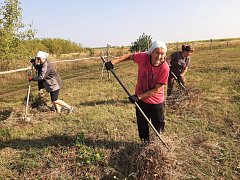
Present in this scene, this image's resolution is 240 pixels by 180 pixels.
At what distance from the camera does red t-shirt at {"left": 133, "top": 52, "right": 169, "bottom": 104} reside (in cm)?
364

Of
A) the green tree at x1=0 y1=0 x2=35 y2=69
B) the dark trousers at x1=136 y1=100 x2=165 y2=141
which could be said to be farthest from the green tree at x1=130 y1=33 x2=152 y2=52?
the dark trousers at x1=136 y1=100 x2=165 y2=141

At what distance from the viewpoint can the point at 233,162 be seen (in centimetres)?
441

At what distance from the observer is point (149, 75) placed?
3.72 m

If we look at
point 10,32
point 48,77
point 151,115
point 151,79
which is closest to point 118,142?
point 151,115

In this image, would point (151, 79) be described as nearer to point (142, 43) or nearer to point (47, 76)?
point (47, 76)

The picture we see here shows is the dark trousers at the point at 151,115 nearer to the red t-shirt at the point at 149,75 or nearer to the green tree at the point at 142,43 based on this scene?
the red t-shirt at the point at 149,75

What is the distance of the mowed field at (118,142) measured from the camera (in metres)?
3.96

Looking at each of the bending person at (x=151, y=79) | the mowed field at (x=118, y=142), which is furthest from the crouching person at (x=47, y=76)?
the bending person at (x=151, y=79)

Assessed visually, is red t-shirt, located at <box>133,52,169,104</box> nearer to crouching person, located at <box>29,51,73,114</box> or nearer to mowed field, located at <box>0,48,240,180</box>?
mowed field, located at <box>0,48,240,180</box>

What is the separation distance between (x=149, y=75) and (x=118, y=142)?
62.7 inches

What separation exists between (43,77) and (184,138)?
3.20 meters

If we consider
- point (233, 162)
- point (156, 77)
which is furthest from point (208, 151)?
point (156, 77)

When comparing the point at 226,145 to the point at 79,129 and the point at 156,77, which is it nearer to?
the point at 156,77

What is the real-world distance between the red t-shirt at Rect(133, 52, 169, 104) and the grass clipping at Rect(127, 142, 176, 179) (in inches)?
28.0
